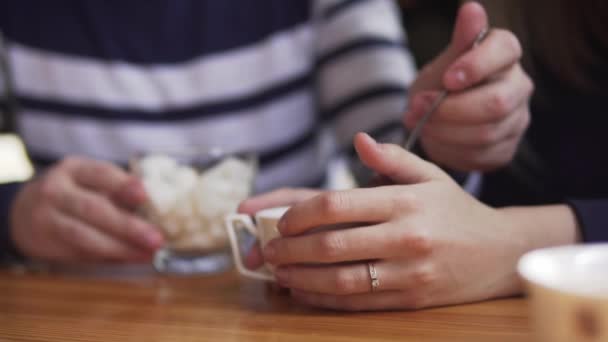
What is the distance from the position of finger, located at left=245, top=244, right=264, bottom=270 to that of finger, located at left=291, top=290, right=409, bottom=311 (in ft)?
0.35

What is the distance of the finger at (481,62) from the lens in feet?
2.29

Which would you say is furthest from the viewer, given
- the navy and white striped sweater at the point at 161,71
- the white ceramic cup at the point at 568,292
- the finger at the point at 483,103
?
the navy and white striped sweater at the point at 161,71

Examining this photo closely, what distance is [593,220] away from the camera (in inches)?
25.6

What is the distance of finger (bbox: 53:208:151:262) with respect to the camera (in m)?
0.86

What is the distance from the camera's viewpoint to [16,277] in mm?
862

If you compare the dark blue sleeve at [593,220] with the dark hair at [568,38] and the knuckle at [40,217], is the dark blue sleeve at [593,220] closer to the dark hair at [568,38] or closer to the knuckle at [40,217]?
the dark hair at [568,38]

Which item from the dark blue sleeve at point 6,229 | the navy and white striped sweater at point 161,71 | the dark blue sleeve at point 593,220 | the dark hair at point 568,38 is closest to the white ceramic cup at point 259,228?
the dark blue sleeve at point 593,220

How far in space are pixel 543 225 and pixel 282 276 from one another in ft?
0.92

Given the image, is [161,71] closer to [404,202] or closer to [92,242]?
[92,242]

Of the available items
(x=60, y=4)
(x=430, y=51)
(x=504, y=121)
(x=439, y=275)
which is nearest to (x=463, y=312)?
(x=439, y=275)

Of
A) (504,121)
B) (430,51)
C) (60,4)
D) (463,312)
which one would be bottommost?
(463,312)

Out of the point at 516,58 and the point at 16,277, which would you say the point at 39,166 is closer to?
the point at 16,277

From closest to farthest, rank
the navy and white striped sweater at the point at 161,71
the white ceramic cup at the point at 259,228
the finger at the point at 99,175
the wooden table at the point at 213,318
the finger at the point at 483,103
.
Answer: the wooden table at the point at 213,318
the white ceramic cup at the point at 259,228
the finger at the point at 483,103
the finger at the point at 99,175
the navy and white striped sweater at the point at 161,71

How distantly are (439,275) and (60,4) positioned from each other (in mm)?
1199
